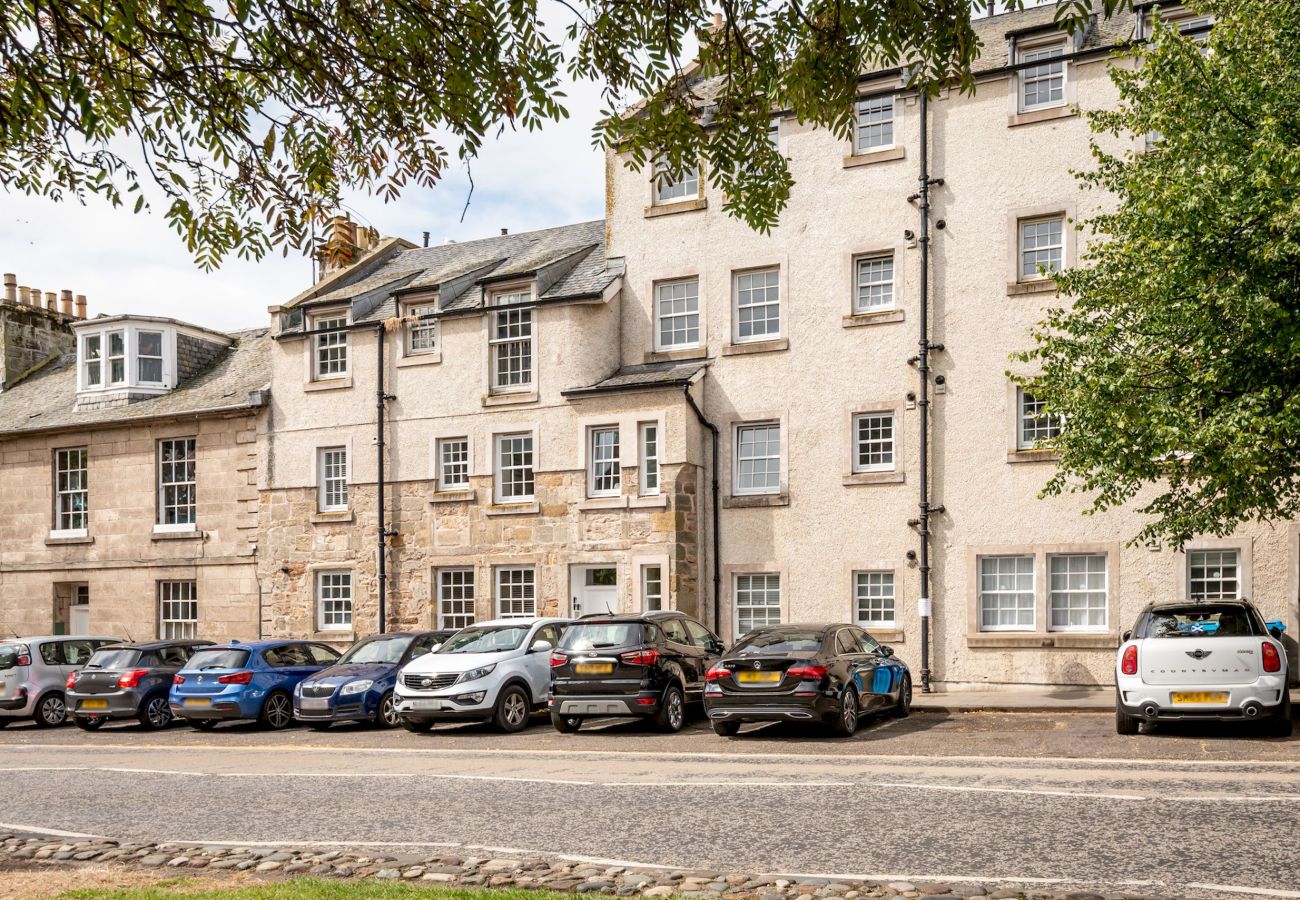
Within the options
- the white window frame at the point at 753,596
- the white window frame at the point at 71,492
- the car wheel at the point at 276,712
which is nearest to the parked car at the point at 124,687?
the car wheel at the point at 276,712

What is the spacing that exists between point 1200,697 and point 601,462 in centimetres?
1421

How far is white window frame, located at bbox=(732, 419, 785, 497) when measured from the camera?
2558 centimetres

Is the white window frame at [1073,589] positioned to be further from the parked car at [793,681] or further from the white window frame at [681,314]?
the white window frame at [681,314]

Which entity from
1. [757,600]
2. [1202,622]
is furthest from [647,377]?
[1202,622]

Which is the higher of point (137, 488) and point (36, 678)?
point (137, 488)

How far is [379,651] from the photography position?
21.2 m

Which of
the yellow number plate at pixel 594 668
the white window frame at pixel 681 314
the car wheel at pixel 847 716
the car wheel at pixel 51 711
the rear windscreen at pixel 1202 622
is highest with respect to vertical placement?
the white window frame at pixel 681 314

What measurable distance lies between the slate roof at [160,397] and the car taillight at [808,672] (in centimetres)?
1911

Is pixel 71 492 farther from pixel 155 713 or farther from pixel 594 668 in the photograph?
pixel 594 668

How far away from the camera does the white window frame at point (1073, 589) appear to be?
2275cm

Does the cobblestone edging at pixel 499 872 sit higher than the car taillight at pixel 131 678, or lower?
higher

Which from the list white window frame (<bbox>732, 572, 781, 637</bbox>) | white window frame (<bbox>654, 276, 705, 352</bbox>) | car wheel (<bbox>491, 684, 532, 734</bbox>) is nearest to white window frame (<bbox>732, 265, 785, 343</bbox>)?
white window frame (<bbox>654, 276, 705, 352</bbox>)

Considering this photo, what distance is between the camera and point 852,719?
16.5m

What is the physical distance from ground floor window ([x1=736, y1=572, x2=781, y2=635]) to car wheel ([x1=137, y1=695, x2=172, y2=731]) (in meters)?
10.9
